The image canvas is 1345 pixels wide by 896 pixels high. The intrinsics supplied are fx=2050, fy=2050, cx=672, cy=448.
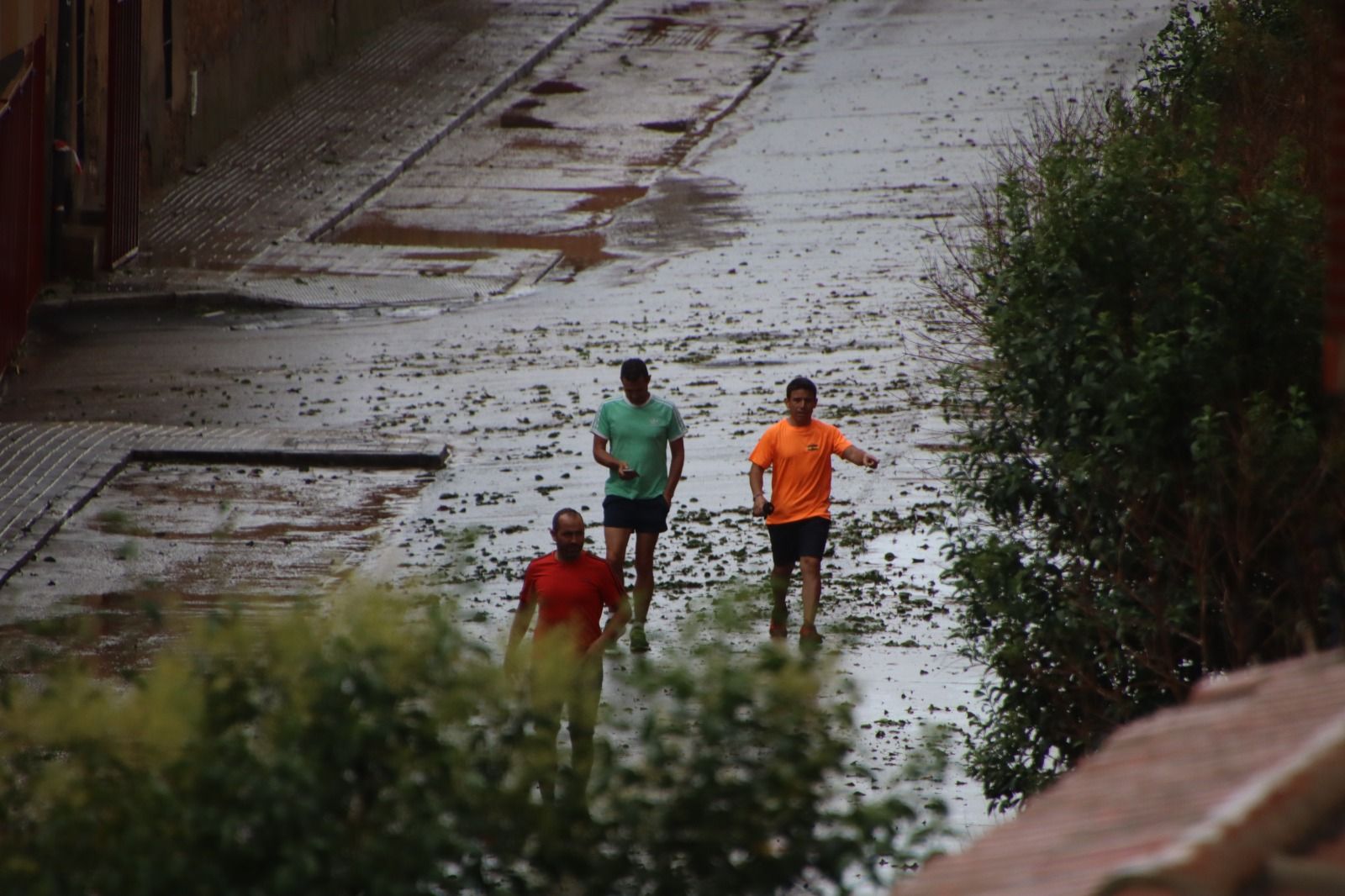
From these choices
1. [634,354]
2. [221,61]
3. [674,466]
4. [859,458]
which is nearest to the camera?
[859,458]

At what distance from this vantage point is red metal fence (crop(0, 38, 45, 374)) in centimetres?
2108

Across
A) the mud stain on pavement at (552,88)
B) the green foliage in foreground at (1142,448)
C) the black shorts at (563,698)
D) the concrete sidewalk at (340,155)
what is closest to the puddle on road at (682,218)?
the concrete sidewalk at (340,155)

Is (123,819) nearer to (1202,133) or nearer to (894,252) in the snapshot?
(1202,133)

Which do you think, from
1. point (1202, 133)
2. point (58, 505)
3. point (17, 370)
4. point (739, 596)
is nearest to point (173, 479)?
point (58, 505)

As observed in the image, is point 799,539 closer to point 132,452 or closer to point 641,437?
point 641,437

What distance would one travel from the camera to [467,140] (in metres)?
32.2

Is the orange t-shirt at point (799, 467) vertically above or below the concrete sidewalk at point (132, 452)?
above

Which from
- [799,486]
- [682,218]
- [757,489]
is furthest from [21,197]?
[799,486]

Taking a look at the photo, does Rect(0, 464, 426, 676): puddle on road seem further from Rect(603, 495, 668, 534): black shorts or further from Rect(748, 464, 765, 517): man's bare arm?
Rect(748, 464, 765, 517): man's bare arm

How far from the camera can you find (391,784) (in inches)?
223

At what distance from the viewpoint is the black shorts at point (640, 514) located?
13.8m

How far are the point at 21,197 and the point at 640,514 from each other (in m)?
11.2

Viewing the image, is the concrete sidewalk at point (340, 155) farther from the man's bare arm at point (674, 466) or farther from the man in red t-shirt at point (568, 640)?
the man in red t-shirt at point (568, 640)

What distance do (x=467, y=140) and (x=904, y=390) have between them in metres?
13.6
